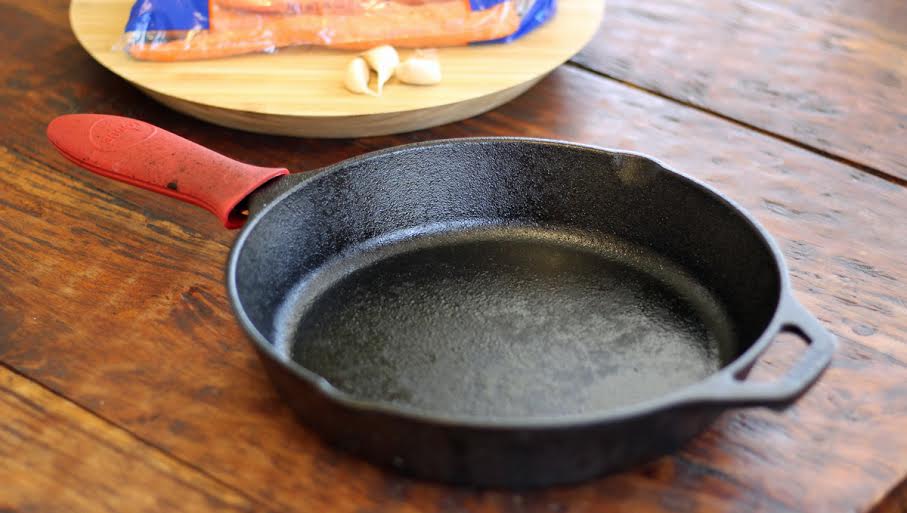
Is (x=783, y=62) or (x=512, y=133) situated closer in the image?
(x=512, y=133)

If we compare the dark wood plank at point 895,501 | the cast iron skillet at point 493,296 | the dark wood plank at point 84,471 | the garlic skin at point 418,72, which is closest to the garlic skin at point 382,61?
the garlic skin at point 418,72

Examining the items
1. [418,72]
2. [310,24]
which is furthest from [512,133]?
[310,24]

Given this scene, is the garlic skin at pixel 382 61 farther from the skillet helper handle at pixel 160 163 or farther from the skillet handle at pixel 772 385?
the skillet handle at pixel 772 385

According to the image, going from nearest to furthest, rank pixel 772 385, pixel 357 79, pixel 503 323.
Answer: pixel 772 385, pixel 503 323, pixel 357 79

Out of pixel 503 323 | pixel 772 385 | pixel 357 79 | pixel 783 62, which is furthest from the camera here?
pixel 783 62

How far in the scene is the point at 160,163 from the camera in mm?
711

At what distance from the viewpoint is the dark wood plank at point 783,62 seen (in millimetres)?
934

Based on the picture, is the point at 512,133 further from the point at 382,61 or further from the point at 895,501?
the point at 895,501

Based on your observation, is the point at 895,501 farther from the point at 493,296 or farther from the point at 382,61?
the point at 382,61

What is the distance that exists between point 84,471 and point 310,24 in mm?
542

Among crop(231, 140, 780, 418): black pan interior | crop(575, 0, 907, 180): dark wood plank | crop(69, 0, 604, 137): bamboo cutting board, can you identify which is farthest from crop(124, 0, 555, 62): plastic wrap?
crop(231, 140, 780, 418): black pan interior

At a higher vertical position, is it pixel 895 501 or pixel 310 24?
pixel 310 24

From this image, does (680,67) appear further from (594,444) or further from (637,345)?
(594,444)

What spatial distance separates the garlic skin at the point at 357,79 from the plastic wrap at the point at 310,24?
0.08m
